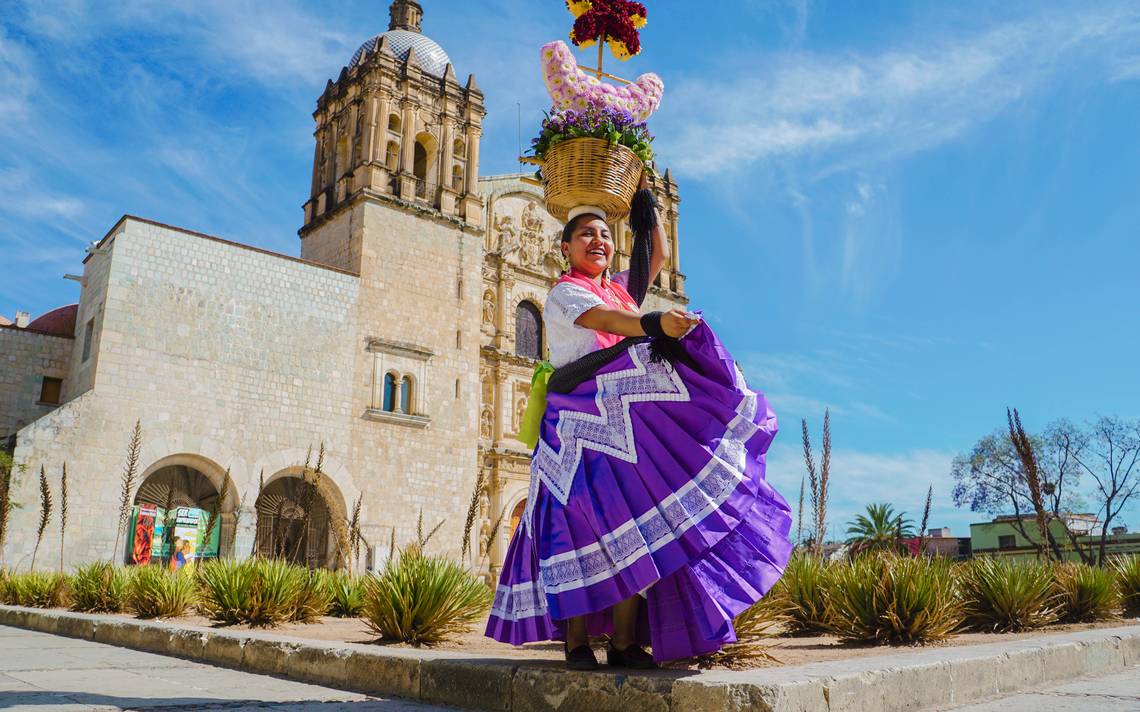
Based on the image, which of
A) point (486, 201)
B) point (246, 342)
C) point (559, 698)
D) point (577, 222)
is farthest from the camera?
point (486, 201)

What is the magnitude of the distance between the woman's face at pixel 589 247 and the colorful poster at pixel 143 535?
14029 mm

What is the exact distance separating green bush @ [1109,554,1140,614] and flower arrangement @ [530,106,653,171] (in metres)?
5.57

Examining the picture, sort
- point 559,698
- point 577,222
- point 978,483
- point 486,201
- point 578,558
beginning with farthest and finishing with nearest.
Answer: point 978,483
point 486,201
point 577,222
point 578,558
point 559,698

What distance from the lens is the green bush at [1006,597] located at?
4.93m

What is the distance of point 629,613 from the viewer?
2664mm

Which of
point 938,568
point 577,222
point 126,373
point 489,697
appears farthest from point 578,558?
point 126,373

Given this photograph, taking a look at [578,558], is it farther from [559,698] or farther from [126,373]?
[126,373]

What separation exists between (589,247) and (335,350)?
15455 mm

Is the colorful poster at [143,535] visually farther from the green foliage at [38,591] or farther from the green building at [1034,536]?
the green building at [1034,536]

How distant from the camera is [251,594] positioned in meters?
6.16

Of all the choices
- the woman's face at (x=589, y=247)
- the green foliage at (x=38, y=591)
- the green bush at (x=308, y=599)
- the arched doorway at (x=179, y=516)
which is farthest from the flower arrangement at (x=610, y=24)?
the arched doorway at (x=179, y=516)

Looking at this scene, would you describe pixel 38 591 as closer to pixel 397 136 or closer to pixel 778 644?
pixel 778 644

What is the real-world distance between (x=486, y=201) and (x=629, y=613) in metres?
21.4

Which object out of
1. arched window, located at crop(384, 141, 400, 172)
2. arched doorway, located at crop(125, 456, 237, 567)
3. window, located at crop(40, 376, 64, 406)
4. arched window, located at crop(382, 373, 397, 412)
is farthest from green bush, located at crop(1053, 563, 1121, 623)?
arched window, located at crop(384, 141, 400, 172)
